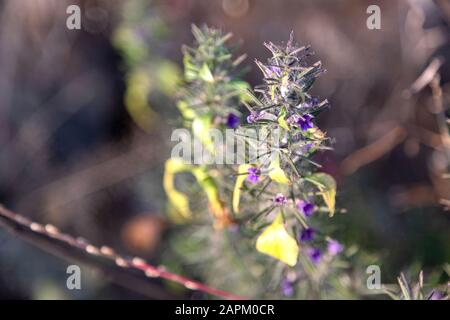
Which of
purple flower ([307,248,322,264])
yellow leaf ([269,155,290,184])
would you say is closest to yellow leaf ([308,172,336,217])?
yellow leaf ([269,155,290,184])

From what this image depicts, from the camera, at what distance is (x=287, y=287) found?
7.52ft

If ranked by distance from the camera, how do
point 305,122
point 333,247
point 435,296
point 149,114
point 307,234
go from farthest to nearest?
point 149,114 → point 333,247 → point 307,234 → point 435,296 → point 305,122

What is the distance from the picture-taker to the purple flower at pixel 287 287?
2.28m

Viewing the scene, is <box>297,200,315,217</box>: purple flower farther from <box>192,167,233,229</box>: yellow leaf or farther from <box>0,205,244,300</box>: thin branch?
<box>0,205,244,300</box>: thin branch

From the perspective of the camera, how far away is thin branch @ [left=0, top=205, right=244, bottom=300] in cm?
221

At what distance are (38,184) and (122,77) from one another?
3.07 feet

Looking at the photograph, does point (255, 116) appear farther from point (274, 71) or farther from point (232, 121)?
point (232, 121)

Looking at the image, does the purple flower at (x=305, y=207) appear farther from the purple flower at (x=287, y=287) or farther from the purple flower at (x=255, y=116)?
the purple flower at (x=287, y=287)

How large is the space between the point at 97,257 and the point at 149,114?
37.3 inches

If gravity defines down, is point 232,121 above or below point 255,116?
above

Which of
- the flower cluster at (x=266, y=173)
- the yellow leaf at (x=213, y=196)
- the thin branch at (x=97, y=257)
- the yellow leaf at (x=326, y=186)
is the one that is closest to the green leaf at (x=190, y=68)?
the flower cluster at (x=266, y=173)

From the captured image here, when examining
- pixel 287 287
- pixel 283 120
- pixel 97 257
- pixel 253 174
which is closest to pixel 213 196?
pixel 253 174

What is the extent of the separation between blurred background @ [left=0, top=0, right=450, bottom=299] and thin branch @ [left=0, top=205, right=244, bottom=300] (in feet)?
0.71

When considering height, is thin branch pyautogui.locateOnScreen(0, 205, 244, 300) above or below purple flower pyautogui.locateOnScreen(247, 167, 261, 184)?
below
